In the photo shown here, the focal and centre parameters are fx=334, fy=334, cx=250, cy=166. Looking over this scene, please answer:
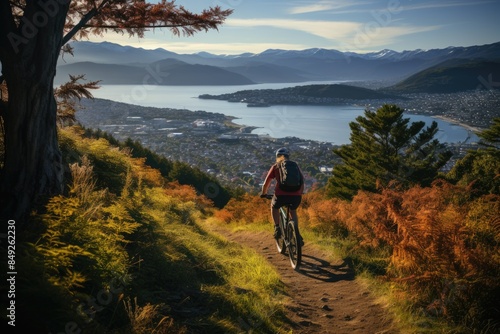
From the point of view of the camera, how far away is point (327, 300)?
15.9ft

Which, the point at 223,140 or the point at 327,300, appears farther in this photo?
the point at 223,140

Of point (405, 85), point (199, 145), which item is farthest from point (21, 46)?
point (405, 85)

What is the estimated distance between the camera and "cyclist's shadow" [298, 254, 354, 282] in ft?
18.5

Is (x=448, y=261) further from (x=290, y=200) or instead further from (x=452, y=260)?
A: (x=290, y=200)

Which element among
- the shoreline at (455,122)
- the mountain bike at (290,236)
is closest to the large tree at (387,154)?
the mountain bike at (290,236)

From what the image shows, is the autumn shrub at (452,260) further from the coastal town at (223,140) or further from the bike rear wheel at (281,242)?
the coastal town at (223,140)

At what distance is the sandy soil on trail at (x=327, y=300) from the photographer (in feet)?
13.1

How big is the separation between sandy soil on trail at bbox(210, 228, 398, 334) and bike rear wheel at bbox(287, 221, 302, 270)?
0.15m

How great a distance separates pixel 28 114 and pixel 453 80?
195051 millimetres

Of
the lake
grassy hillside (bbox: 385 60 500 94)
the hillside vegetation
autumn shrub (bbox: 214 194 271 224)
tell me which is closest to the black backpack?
the hillside vegetation

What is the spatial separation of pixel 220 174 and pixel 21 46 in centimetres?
4497

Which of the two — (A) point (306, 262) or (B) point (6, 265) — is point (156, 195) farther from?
(B) point (6, 265)

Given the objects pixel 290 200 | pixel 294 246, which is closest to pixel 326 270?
pixel 294 246

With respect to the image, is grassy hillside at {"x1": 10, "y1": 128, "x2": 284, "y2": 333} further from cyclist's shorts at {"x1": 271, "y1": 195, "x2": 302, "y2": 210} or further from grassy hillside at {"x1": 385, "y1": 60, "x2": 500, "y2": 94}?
grassy hillside at {"x1": 385, "y1": 60, "x2": 500, "y2": 94}
